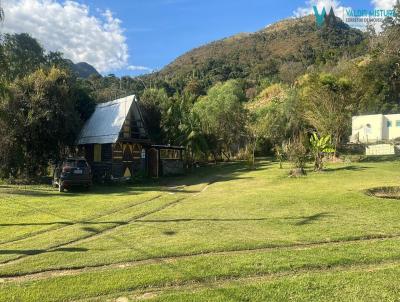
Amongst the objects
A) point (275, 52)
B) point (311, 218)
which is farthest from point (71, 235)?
point (275, 52)

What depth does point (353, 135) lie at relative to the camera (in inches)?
1750

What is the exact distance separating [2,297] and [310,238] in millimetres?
5859

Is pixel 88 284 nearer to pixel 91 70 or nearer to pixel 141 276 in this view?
pixel 141 276

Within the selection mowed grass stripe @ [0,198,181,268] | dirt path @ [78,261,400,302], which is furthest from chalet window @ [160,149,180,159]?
dirt path @ [78,261,400,302]

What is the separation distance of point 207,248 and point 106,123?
69.1ft

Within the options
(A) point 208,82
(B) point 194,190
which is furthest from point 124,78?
(B) point 194,190

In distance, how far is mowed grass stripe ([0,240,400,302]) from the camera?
609cm

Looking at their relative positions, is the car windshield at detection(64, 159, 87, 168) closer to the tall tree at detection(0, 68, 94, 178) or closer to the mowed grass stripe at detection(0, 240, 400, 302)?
the tall tree at detection(0, 68, 94, 178)

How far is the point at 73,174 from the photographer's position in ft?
67.1

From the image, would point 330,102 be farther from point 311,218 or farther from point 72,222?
point 72,222

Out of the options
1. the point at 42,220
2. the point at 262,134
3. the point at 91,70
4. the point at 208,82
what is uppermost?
the point at 91,70

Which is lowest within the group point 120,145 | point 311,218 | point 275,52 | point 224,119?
point 311,218

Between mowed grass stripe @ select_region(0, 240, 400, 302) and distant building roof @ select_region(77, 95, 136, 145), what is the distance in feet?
63.4

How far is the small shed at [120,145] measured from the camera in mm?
26531
